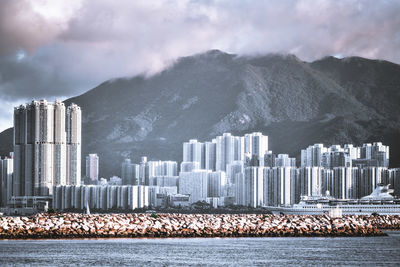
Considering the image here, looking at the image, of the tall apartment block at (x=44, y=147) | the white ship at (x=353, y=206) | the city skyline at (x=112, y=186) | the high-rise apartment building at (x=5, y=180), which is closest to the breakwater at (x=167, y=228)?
the white ship at (x=353, y=206)

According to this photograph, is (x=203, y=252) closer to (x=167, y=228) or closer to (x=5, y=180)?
(x=167, y=228)

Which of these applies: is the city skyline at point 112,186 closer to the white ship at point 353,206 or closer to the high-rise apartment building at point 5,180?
the high-rise apartment building at point 5,180

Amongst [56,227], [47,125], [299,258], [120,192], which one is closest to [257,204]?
Answer: [120,192]

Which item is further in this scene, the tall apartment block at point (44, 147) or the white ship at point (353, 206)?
the tall apartment block at point (44, 147)

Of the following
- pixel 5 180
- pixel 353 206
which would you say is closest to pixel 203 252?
pixel 353 206

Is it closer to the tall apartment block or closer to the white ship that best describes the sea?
the white ship

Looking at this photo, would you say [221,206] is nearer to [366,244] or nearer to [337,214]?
[337,214]
